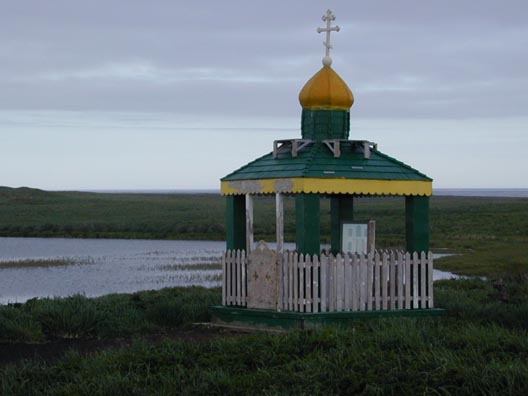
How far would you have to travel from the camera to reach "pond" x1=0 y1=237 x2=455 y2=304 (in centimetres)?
2815

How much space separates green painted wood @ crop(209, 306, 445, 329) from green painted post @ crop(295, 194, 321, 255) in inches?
40.5

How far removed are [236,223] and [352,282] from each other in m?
2.61

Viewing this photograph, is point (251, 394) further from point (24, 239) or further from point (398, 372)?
point (24, 239)

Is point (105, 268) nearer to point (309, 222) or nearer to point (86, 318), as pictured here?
point (86, 318)

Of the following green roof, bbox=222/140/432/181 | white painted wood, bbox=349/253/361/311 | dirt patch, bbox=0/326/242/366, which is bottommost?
dirt patch, bbox=0/326/242/366

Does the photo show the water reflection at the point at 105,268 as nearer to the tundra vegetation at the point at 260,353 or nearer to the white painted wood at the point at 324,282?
the tundra vegetation at the point at 260,353

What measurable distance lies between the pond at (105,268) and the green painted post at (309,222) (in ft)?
21.5

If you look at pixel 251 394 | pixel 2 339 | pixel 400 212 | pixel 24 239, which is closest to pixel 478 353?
pixel 251 394

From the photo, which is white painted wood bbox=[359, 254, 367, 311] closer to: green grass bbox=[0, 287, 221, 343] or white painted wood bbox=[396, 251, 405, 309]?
white painted wood bbox=[396, 251, 405, 309]

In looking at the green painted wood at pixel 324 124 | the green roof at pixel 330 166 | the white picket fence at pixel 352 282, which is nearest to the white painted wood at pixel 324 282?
the white picket fence at pixel 352 282

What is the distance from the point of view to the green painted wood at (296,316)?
13.6m

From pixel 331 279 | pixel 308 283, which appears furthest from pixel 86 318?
pixel 331 279

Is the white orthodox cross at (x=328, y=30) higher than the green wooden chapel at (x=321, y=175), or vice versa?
the white orthodox cross at (x=328, y=30)

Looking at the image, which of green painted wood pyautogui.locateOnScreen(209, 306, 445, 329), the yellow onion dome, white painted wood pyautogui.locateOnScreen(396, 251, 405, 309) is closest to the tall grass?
green painted wood pyautogui.locateOnScreen(209, 306, 445, 329)
